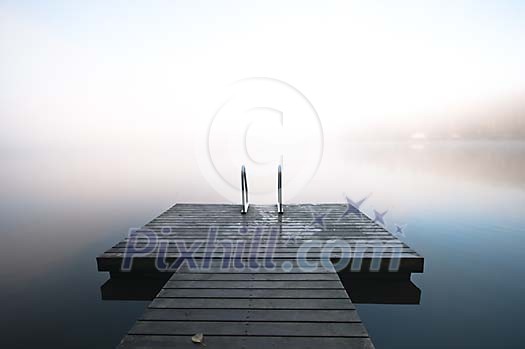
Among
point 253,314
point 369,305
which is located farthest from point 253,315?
point 369,305

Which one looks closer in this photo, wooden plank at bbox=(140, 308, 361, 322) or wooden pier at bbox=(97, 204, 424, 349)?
wooden pier at bbox=(97, 204, 424, 349)

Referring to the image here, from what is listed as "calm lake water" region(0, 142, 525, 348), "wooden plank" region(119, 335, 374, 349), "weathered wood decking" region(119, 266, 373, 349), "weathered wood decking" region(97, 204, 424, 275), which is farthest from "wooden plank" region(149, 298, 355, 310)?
"calm lake water" region(0, 142, 525, 348)

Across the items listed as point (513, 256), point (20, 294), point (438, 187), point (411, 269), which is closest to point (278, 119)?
point (411, 269)

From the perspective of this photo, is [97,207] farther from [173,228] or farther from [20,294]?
[173,228]

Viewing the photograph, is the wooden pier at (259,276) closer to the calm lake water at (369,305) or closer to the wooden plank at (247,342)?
the wooden plank at (247,342)

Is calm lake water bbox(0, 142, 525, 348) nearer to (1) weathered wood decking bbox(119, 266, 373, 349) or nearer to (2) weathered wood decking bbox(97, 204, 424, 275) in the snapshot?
(2) weathered wood decking bbox(97, 204, 424, 275)

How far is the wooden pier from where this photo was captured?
210cm

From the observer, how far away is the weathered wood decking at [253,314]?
2029 millimetres

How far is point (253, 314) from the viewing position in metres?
2.35

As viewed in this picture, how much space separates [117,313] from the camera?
406cm

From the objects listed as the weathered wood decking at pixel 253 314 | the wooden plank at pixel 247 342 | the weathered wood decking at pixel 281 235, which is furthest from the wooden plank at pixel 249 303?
the weathered wood decking at pixel 281 235

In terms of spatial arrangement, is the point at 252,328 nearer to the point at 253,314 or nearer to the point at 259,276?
the point at 253,314

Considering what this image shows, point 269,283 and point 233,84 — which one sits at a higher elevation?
point 233,84

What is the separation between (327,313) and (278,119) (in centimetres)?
359
